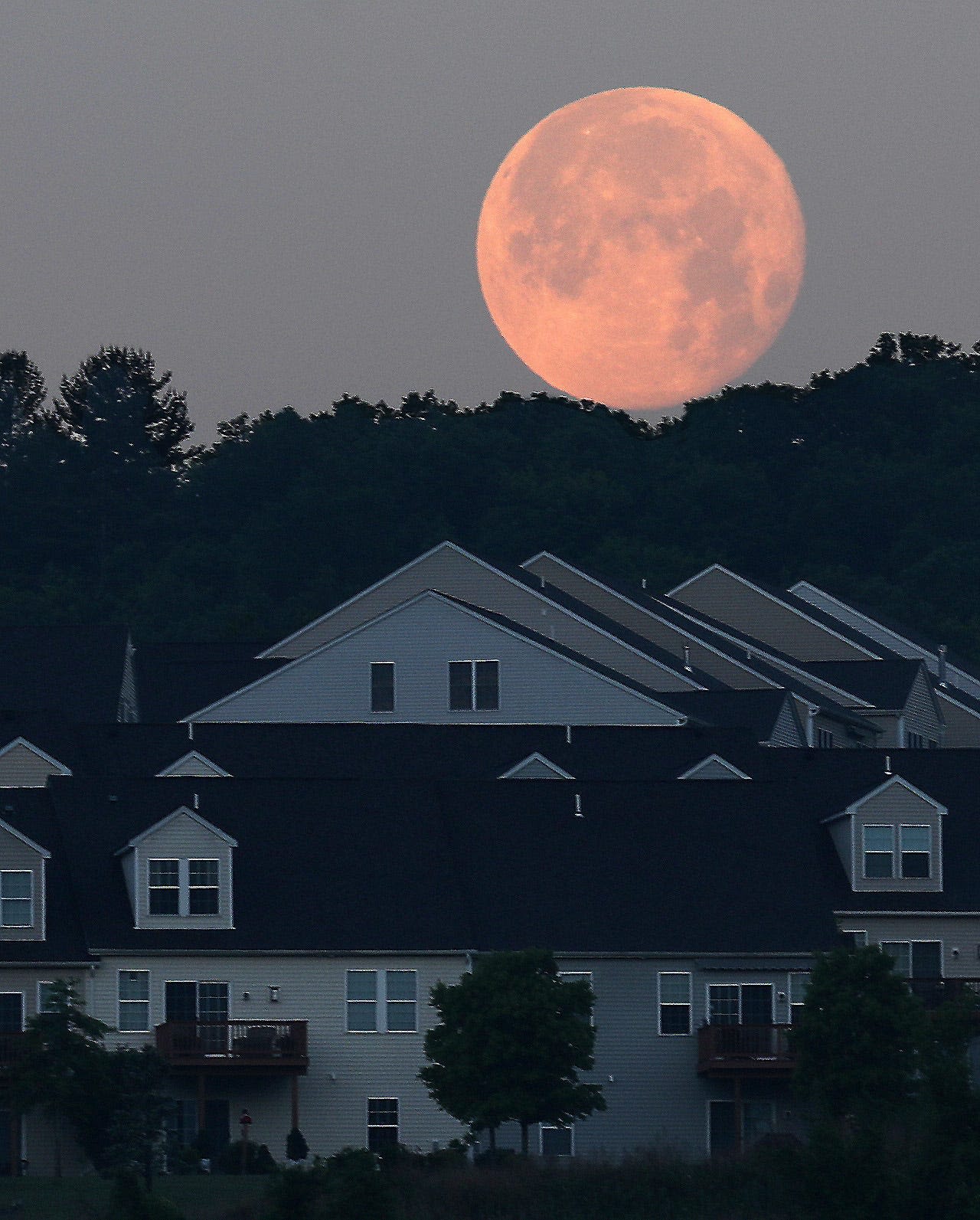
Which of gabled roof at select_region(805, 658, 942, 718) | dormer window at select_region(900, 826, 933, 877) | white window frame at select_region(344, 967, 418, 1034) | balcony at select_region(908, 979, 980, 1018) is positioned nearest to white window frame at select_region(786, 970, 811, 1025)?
balcony at select_region(908, 979, 980, 1018)

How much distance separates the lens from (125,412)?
190m

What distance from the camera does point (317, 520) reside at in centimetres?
17800

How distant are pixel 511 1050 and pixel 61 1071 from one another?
8447mm

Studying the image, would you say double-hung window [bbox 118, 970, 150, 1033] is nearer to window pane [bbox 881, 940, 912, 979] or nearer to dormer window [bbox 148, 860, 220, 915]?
dormer window [bbox 148, 860, 220, 915]

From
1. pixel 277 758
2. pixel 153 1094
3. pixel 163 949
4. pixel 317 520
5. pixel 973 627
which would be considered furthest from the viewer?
pixel 317 520

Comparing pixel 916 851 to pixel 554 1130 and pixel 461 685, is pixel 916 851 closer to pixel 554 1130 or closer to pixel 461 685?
pixel 554 1130

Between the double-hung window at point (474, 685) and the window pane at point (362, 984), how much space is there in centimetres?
2070

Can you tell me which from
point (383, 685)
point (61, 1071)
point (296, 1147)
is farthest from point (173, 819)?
point (383, 685)

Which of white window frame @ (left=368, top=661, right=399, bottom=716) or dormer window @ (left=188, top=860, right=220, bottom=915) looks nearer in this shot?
dormer window @ (left=188, top=860, right=220, bottom=915)

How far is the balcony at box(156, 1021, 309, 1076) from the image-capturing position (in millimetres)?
58031

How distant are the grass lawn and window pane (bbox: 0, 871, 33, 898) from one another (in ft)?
23.0

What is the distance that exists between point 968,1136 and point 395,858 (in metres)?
18.1

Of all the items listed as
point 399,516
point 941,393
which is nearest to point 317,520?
point 399,516

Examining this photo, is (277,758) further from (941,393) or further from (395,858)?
(941,393)
